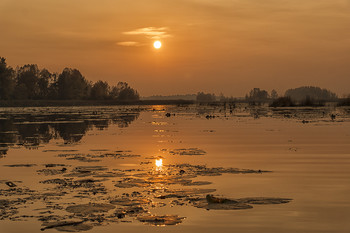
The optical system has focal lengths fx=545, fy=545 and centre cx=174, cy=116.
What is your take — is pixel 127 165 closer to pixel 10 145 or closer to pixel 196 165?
pixel 196 165

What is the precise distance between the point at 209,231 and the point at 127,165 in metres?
9.38

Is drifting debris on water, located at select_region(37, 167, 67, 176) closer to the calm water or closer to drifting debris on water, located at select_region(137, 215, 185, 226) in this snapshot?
the calm water

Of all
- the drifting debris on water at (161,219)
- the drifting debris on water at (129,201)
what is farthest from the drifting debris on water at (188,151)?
the drifting debris on water at (161,219)

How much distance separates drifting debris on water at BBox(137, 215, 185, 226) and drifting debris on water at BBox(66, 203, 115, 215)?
3.48ft

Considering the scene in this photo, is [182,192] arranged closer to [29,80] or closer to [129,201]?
[129,201]

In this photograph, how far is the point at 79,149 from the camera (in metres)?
25.6

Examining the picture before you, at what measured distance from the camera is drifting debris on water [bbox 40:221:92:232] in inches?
387

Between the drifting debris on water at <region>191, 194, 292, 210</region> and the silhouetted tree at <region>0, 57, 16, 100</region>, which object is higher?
the silhouetted tree at <region>0, 57, 16, 100</region>

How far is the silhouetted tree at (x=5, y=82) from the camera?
169250 mm

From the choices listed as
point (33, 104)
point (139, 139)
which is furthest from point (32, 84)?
point (139, 139)

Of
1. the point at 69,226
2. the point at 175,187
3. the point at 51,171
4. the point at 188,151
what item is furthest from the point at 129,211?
the point at 188,151

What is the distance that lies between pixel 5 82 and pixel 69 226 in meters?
168

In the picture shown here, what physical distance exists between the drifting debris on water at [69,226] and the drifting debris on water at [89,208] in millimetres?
824

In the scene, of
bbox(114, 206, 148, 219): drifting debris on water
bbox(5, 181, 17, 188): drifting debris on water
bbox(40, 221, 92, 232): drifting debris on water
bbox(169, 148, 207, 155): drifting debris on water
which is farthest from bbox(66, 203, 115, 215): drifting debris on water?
bbox(169, 148, 207, 155): drifting debris on water
